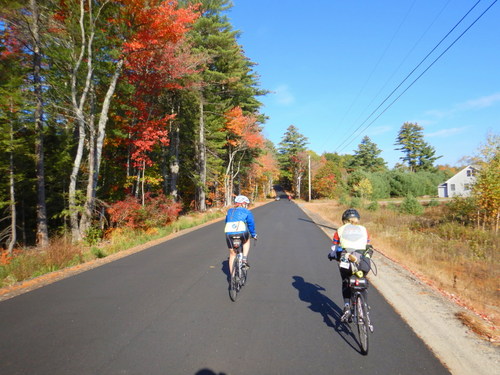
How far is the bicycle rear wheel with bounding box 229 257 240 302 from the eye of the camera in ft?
16.6

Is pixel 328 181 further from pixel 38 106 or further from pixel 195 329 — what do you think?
pixel 195 329

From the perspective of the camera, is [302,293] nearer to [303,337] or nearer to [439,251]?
[303,337]

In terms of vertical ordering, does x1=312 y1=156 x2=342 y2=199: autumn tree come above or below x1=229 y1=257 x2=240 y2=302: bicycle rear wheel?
above

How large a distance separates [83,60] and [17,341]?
496 inches

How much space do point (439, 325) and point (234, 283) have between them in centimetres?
→ 337

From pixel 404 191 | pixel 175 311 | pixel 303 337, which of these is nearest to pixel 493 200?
pixel 303 337

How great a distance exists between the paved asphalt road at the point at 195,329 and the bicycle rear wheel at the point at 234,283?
15cm

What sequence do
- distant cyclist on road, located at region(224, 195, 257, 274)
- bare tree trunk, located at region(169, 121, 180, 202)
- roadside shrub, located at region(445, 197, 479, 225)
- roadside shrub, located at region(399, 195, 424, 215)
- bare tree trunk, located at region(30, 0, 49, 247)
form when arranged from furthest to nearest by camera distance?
roadside shrub, located at region(399, 195, 424, 215)
bare tree trunk, located at region(169, 121, 180, 202)
roadside shrub, located at region(445, 197, 479, 225)
bare tree trunk, located at region(30, 0, 49, 247)
distant cyclist on road, located at region(224, 195, 257, 274)

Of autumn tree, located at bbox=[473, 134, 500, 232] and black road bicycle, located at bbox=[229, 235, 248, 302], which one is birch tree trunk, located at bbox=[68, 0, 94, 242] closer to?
black road bicycle, located at bbox=[229, 235, 248, 302]

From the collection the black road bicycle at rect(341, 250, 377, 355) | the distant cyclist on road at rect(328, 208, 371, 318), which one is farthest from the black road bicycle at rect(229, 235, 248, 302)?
the black road bicycle at rect(341, 250, 377, 355)

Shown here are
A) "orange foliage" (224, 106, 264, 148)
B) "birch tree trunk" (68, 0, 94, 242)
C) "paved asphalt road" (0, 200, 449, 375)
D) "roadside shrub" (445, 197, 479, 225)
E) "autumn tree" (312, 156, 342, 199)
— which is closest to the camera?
"paved asphalt road" (0, 200, 449, 375)

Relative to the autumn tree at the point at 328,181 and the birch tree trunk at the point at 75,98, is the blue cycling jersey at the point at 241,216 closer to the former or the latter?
the birch tree trunk at the point at 75,98

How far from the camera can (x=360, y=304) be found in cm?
356

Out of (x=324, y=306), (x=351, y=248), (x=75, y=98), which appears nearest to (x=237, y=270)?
(x=324, y=306)
